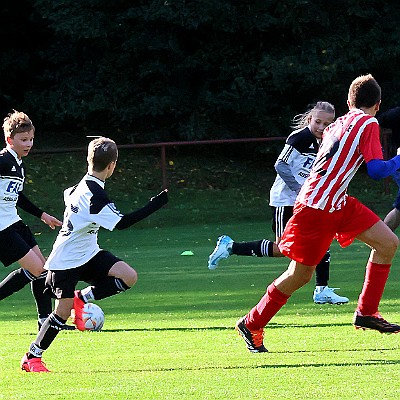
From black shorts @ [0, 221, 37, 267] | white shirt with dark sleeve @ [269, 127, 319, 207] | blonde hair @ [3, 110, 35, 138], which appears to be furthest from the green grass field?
blonde hair @ [3, 110, 35, 138]

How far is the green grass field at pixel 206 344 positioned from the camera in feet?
20.1

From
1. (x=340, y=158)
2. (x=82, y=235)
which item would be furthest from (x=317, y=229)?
(x=82, y=235)

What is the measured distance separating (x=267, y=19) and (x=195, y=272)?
15577 millimetres

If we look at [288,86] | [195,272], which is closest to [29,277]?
[195,272]

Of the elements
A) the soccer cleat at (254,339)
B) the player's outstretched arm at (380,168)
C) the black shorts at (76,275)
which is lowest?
the soccer cleat at (254,339)

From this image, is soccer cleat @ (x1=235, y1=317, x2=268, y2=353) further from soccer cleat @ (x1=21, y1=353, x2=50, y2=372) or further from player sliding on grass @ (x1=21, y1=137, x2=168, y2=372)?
soccer cleat @ (x1=21, y1=353, x2=50, y2=372)

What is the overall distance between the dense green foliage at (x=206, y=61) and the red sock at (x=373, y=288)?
1931cm

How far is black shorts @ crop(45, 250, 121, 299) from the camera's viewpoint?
7.26 metres

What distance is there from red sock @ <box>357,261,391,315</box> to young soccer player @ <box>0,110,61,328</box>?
2.50 metres

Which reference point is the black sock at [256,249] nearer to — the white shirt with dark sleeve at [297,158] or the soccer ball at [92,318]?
the white shirt with dark sleeve at [297,158]

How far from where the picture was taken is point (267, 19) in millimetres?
27766

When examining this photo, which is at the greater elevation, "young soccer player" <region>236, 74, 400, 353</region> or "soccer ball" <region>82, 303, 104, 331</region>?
"young soccer player" <region>236, 74, 400, 353</region>

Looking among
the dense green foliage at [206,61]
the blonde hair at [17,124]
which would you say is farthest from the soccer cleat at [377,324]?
the dense green foliage at [206,61]

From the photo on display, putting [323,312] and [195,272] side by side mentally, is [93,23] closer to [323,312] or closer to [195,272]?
[195,272]
